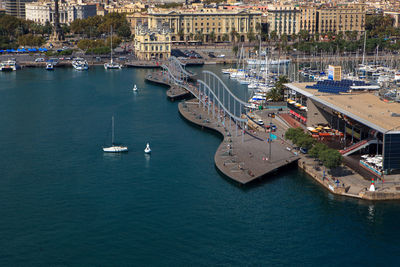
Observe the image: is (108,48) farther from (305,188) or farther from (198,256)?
→ (198,256)

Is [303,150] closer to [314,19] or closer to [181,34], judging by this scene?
[181,34]

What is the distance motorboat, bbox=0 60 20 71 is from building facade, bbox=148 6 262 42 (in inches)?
921

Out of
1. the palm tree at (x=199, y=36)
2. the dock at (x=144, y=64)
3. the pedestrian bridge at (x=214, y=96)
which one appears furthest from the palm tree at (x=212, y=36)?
the pedestrian bridge at (x=214, y=96)

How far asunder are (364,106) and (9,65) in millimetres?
44469

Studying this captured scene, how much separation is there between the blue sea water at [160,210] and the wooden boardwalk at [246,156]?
1.62 feet

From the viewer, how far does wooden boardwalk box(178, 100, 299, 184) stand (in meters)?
28.8

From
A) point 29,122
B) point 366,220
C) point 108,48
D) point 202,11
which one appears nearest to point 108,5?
point 202,11

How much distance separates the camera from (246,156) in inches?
1225

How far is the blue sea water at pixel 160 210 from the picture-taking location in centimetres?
2206

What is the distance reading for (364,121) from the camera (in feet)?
94.2

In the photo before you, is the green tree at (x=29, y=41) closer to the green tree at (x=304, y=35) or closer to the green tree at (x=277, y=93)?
the green tree at (x=304, y=35)

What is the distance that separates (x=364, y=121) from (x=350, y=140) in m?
3.73

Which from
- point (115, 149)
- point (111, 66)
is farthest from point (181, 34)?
point (115, 149)

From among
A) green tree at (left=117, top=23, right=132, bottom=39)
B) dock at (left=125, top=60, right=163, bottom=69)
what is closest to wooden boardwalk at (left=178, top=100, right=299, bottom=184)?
dock at (left=125, top=60, right=163, bottom=69)
